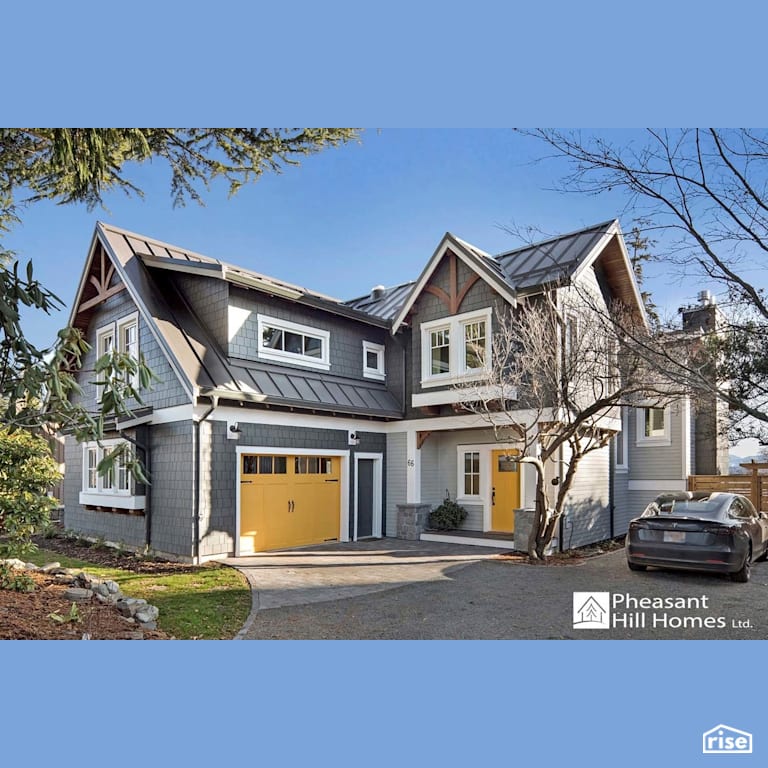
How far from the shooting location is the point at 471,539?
9445 mm

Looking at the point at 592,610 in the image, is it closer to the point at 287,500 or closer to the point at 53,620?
the point at 53,620

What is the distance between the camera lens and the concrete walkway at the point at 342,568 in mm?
6055

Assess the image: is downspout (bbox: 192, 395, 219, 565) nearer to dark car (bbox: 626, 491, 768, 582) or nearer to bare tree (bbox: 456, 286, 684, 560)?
bare tree (bbox: 456, 286, 684, 560)

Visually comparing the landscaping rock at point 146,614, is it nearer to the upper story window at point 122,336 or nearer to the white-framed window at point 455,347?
the upper story window at point 122,336

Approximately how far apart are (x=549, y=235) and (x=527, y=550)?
16.6 feet

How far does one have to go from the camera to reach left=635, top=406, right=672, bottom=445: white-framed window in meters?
11.6

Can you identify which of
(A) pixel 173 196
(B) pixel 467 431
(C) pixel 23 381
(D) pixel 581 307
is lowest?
(B) pixel 467 431

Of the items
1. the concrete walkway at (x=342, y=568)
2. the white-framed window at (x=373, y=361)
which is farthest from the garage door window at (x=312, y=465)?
the white-framed window at (x=373, y=361)

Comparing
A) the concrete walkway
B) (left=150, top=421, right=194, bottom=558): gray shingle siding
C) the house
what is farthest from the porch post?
(left=150, top=421, right=194, bottom=558): gray shingle siding

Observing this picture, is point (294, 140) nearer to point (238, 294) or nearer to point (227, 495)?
point (238, 294)

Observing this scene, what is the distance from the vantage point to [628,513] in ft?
37.2

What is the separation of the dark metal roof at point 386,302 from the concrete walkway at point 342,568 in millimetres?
4545

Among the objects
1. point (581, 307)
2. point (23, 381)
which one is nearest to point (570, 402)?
point (581, 307)
